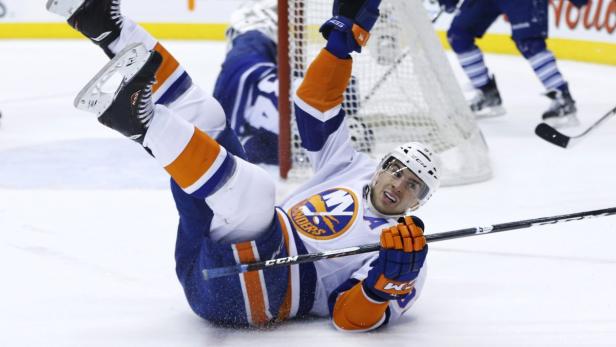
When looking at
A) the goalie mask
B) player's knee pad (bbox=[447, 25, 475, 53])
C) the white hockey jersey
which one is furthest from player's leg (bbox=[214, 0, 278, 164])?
the goalie mask

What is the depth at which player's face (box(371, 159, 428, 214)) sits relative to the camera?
206cm

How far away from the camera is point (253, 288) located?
6.33 feet

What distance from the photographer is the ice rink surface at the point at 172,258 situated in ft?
6.71

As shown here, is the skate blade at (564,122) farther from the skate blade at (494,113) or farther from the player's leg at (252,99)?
the player's leg at (252,99)

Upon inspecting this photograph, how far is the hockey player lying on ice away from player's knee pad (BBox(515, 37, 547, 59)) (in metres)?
2.94

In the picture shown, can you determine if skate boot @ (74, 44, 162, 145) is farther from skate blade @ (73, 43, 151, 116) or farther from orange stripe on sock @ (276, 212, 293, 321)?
orange stripe on sock @ (276, 212, 293, 321)

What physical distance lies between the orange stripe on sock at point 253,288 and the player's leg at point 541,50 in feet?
11.1

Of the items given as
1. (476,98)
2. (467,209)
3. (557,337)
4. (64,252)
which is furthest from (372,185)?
(476,98)

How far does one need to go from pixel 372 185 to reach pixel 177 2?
7189 millimetres

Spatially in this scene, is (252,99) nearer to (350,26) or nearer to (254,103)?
(254,103)

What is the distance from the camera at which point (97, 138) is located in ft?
14.9

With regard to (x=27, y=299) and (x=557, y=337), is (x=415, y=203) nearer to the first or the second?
(x=557, y=337)

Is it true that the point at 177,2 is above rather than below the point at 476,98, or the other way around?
below

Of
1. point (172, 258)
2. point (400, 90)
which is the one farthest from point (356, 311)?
point (400, 90)
